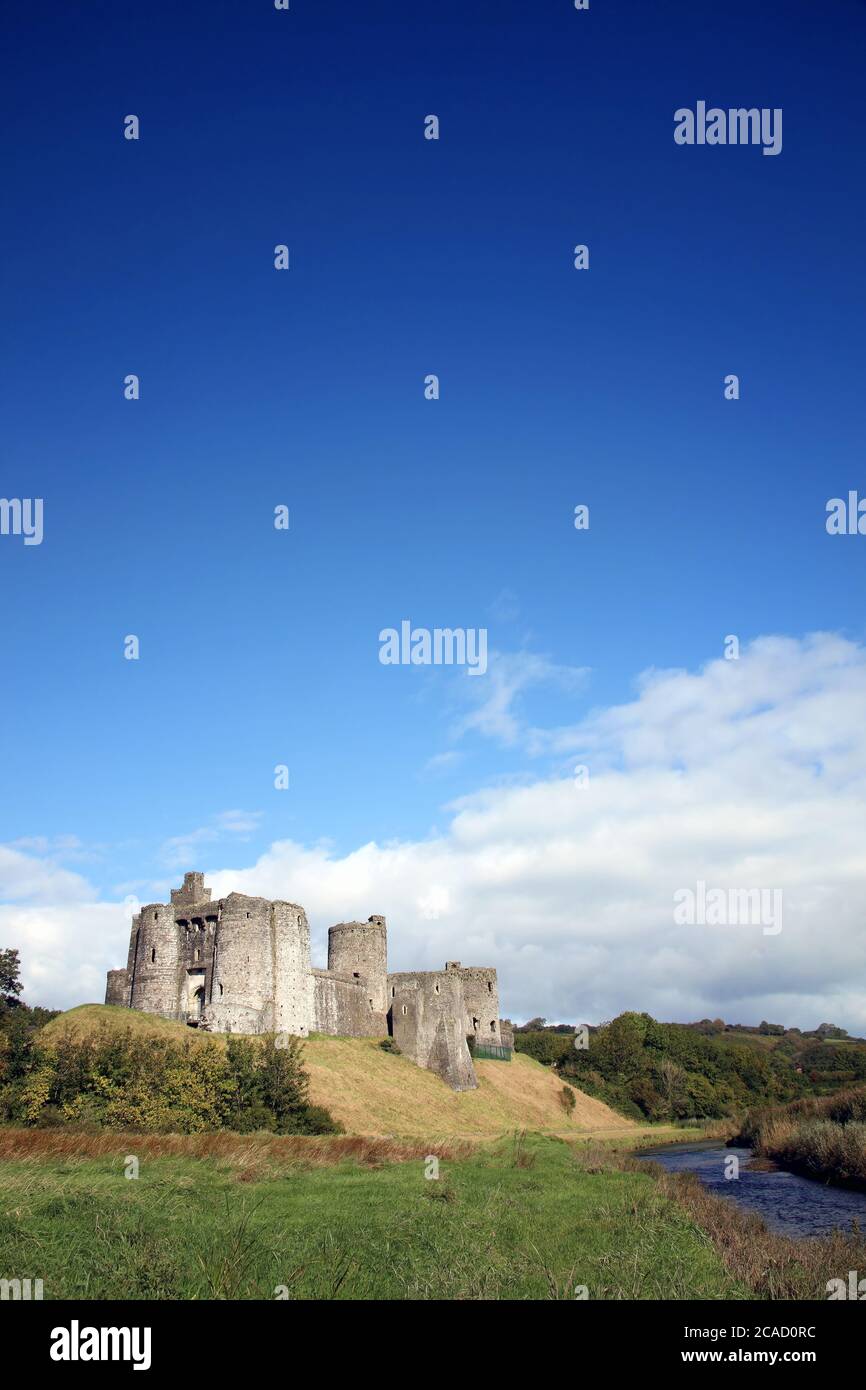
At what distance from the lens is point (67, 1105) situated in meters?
30.6

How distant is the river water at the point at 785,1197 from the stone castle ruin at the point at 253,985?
19313mm

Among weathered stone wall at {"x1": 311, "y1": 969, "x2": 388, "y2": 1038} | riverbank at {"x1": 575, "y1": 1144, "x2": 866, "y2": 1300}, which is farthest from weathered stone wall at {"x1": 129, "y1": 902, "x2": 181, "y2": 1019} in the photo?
riverbank at {"x1": 575, "y1": 1144, "x2": 866, "y2": 1300}

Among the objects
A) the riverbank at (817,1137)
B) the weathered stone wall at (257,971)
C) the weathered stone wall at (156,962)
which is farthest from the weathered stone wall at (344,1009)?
the riverbank at (817,1137)

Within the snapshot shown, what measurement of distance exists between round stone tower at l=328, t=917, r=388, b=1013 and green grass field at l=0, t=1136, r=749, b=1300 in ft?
137

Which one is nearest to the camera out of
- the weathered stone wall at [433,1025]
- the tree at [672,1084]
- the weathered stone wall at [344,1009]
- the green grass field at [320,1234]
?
the green grass field at [320,1234]

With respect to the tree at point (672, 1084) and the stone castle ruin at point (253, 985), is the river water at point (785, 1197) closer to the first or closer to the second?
the stone castle ruin at point (253, 985)

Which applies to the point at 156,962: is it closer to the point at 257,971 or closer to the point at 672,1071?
the point at 257,971

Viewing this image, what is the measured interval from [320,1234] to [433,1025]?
4991cm

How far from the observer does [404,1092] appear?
180ft

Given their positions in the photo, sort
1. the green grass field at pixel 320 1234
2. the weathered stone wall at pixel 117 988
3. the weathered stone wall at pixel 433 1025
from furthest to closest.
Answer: the weathered stone wall at pixel 433 1025 → the weathered stone wall at pixel 117 988 → the green grass field at pixel 320 1234

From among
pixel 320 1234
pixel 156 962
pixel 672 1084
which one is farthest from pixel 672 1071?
pixel 320 1234

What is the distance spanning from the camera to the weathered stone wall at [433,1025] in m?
63.7
